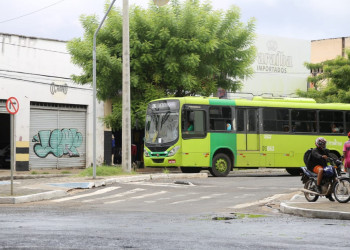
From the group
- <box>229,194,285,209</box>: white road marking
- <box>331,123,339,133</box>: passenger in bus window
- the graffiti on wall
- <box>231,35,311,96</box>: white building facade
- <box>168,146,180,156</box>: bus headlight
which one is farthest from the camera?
<box>231,35,311,96</box>: white building facade

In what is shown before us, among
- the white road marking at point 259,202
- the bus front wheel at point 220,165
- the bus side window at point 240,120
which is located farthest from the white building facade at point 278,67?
the white road marking at point 259,202

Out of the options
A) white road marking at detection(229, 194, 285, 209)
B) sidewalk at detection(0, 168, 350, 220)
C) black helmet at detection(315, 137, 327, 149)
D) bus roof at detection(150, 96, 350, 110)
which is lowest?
white road marking at detection(229, 194, 285, 209)

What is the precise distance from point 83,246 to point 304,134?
2223 centimetres

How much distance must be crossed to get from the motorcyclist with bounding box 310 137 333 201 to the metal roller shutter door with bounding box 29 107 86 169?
20.7 m

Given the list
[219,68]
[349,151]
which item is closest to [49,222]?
[349,151]

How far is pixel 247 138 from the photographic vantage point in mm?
28031

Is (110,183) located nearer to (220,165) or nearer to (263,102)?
(220,165)

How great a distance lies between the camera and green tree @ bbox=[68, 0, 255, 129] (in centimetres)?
3095

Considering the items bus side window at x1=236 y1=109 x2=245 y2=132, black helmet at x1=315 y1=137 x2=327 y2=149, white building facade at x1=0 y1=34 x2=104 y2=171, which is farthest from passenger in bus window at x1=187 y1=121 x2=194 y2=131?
black helmet at x1=315 y1=137 x2=327 y2=149

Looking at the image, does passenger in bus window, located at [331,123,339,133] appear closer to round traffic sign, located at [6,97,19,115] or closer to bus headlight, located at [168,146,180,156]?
bus headlight, located at [168,146,180,156]

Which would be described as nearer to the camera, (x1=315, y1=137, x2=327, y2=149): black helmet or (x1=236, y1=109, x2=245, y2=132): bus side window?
(x1=315, y1=137, x2=327, y2=149): black helmet

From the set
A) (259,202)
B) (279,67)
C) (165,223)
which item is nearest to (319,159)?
(259,202)

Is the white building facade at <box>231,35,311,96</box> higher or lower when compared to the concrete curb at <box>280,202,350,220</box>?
higher

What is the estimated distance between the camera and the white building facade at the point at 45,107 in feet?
107
